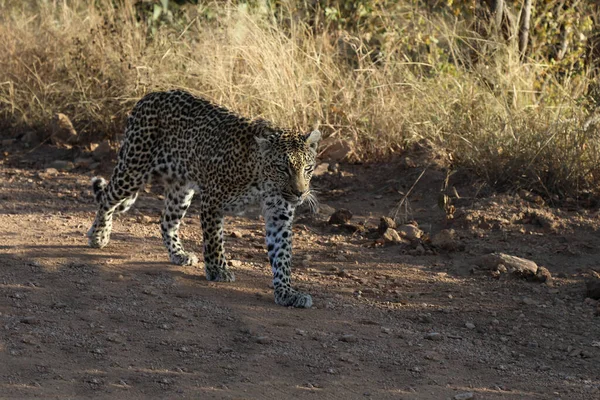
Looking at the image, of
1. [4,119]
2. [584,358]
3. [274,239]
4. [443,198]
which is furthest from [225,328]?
[4,119]

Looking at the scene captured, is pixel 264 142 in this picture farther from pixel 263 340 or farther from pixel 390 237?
pixel 390 237

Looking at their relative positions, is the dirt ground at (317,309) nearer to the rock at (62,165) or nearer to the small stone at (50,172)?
the small stone at (50,172)

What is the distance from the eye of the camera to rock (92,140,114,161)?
1094 centimetres

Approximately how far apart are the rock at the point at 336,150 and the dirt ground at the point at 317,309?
730 millimetres

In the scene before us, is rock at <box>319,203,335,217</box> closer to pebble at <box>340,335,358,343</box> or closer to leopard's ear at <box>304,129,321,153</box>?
leopard's ear at <box>304,129,321,153</box>

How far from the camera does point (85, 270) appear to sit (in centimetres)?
734

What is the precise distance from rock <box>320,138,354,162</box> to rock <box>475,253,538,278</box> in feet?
9.31

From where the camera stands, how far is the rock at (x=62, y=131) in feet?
37.4

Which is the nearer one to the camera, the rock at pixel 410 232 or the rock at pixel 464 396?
the rock at pixel 464 396

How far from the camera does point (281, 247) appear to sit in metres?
6.99

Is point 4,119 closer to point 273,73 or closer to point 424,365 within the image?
point 273,73

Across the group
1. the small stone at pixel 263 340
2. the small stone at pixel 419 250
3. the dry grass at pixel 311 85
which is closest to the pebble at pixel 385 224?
the small stone at pixel 419 250

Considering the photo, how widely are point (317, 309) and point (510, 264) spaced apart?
5.88 ft

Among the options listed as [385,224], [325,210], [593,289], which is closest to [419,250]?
[385,224]
